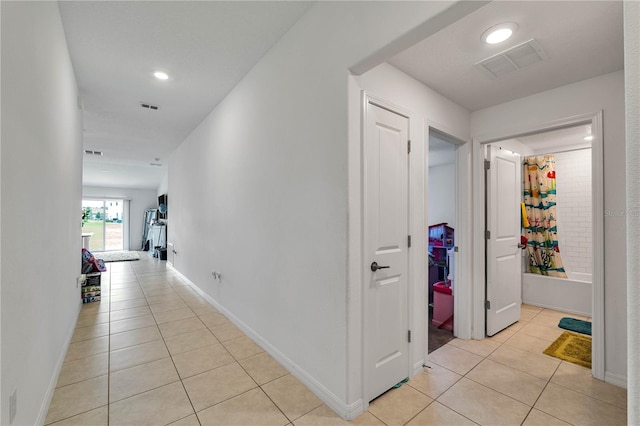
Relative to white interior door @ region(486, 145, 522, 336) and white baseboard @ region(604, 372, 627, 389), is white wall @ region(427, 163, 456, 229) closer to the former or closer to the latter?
white interior door @ region(486, 145, 522, 336)

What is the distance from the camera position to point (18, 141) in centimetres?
138

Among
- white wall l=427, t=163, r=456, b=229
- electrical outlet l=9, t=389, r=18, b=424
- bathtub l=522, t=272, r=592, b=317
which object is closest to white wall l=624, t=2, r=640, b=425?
electrical outlet l=9, t=389, r=18, b=424

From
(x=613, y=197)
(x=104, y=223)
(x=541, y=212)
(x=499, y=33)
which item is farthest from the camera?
(x=104, y=223)

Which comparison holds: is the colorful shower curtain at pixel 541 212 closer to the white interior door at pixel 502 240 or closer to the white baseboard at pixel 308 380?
the white interior door at pixel 502 240

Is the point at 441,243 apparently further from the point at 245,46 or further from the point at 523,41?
the point at 245,46

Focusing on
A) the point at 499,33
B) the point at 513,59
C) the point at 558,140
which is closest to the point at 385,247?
the point at 499,33

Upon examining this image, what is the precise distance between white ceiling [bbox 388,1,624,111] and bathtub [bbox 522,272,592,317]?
2886 mm

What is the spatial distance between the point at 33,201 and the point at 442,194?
6.49 metres

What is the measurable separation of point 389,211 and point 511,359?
76.5 inches

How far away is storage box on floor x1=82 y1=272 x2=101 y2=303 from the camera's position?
4250mm

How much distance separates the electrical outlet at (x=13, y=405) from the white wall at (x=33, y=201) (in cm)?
4

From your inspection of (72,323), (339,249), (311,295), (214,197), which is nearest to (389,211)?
(339,249)

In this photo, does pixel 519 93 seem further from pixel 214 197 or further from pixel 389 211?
pixel 214 197

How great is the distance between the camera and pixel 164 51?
8.66 ft
